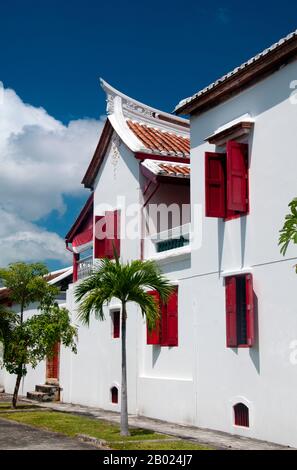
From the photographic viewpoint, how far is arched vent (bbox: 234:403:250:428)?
1278 centimetres

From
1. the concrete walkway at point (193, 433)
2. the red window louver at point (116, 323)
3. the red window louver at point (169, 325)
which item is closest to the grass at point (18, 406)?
the concrete walkway at point (193, 433)

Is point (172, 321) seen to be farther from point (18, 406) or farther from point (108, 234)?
point (18, 406)

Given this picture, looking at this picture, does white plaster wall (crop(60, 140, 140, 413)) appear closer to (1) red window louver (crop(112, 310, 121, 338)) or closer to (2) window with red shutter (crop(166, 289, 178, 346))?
(1) red window louver (crop(112, 310, 121, 338))

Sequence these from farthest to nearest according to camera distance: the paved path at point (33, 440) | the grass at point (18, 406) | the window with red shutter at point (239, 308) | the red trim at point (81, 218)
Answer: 1. the red trim at point (81, 218)
2. the grass at point (18, 406)
3. the window with red shutter at point (239, 308)
4. the paved path at point (33, 440)

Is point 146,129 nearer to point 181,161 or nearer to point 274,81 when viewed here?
point 181,161

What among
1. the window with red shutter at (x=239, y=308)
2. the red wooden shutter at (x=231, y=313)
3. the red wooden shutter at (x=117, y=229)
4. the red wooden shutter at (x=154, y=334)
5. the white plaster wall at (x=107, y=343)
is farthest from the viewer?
the red wooden shutter at (x=117, y=229)

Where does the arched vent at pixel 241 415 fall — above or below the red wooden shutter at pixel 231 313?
below

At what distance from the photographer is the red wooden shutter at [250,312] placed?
1247 cm

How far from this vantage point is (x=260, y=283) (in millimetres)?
12586

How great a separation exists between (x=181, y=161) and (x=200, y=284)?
4.61 m

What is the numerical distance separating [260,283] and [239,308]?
1.06 metres

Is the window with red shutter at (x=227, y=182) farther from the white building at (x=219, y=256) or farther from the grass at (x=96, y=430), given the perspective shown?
the grass at (x=96, y=430)

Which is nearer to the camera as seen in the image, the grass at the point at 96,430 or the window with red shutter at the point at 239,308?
the grass at the point at 96,430
